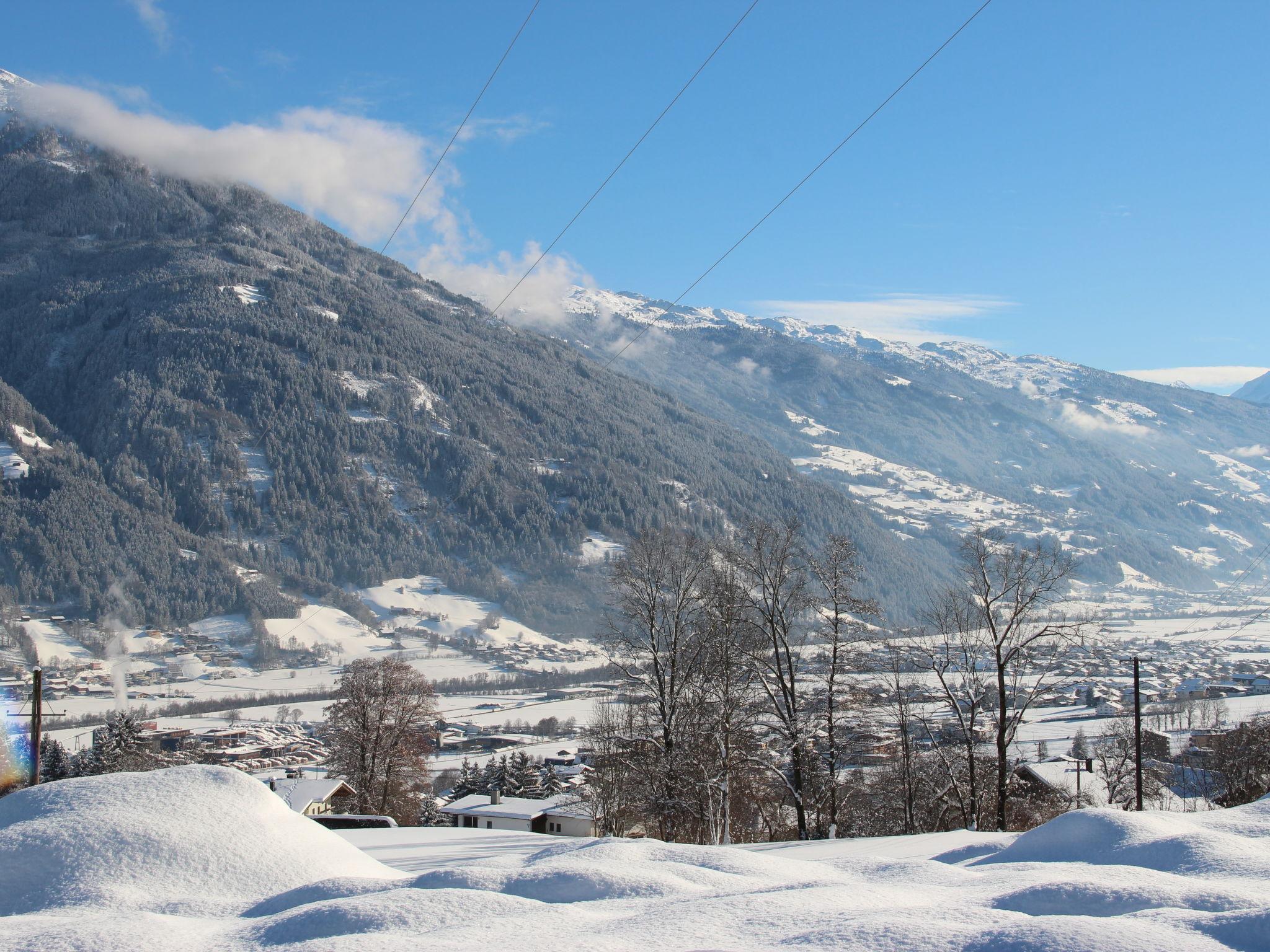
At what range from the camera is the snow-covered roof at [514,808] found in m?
32.8

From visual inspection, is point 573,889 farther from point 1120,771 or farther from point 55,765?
point 55,765

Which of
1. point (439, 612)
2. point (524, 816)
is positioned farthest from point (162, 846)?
point (439, 612)

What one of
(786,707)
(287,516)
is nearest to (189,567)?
(287,516)

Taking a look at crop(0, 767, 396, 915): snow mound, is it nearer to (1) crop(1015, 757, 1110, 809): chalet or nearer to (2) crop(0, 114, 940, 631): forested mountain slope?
(1) crop(1015, 757, 1110, 809): chalet

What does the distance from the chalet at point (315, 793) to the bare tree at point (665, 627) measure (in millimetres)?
13266

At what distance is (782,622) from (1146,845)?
1096 centimetres

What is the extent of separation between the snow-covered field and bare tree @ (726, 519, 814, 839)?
7580 mm

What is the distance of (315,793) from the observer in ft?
101

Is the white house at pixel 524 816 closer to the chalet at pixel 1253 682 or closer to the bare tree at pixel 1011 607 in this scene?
the bare tree at pixel 1011 607

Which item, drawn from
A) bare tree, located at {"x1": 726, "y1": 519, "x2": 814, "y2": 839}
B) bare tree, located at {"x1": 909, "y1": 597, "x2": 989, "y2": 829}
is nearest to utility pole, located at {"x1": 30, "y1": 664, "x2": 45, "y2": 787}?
bare tree, located at {"x1": 726, "y1": 519, "x2": 814, "y2": 839}

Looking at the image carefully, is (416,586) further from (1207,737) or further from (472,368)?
(1207,737)

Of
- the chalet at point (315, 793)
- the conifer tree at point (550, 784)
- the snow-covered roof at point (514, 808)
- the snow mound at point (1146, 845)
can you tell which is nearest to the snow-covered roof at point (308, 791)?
the chalet at point (315, 793)

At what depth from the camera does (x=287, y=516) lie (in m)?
141

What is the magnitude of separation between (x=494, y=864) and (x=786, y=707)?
11809 mm
